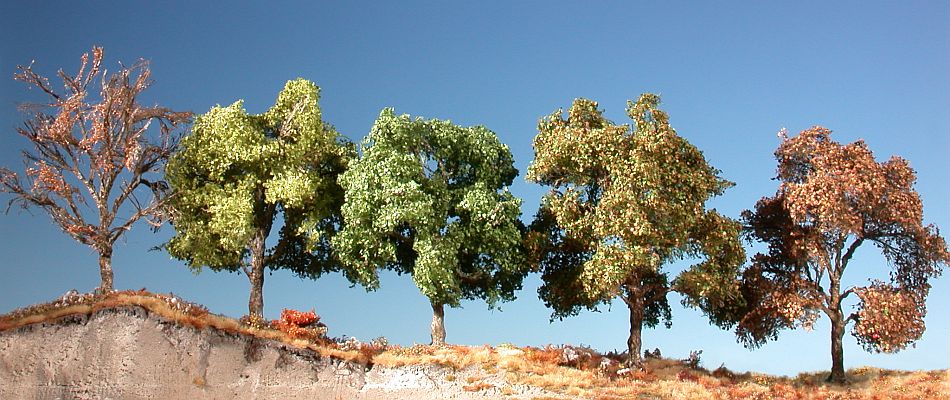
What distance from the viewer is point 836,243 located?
43.9 m

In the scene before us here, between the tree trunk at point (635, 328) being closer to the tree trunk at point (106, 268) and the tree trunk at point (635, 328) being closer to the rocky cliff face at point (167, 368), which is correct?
the rocky cliff face at point (167, 368)

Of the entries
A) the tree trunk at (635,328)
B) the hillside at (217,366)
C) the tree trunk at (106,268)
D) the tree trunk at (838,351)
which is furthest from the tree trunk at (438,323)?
the tree trunk at (838,351)

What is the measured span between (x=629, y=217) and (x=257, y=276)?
62.7 ft

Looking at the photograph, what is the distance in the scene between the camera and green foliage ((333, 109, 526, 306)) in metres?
41.2

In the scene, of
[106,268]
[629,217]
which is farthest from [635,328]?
[106,268]

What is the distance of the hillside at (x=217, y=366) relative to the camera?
34531 millimetres

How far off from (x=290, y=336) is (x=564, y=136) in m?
15.9

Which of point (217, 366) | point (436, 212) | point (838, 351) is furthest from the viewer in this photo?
point (838, 351)

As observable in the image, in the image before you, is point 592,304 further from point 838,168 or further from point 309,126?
point 309,126

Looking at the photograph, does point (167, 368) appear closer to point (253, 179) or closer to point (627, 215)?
point (253, 179)

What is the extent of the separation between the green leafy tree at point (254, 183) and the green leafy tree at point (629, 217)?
11.0m

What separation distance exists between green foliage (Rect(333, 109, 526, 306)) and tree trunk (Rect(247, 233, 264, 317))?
4.81 metres

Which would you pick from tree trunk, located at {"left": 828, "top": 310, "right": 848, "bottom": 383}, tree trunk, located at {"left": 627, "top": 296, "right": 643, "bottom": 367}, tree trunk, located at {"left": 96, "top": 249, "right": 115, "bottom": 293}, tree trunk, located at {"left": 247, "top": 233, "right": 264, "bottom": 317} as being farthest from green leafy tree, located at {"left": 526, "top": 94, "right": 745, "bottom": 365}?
tree trunk, located at {"left": 96, "top": 249, "right": 115, "bottom": 293}

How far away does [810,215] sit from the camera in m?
43.6
